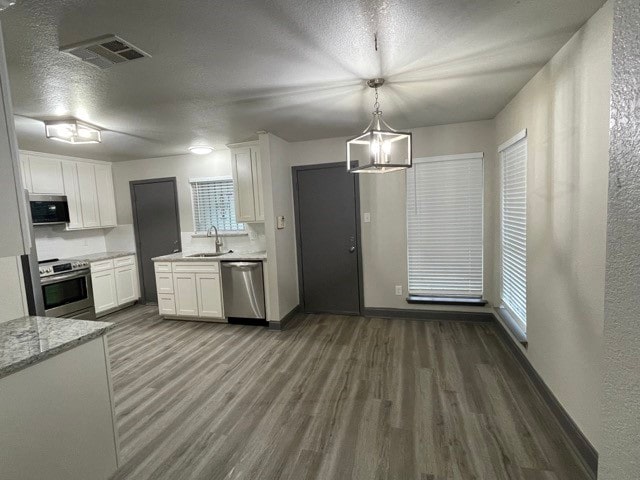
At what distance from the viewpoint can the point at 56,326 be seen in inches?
66.3

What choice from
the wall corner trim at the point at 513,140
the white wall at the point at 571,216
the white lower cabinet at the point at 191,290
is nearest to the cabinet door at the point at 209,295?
the white lower cabinet at the point at 191,290

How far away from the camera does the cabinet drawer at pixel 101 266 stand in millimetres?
4475

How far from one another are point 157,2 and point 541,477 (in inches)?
118

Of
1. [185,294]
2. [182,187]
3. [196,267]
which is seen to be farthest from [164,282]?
[182,187]

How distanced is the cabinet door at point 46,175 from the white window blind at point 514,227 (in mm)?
5575

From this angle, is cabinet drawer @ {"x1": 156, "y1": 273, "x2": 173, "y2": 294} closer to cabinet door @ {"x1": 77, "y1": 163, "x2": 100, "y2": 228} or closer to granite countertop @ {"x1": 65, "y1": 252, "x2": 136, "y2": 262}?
granite countertop @ {"x1": 65, "y1": 252, "x2": 136, "y2": 262}

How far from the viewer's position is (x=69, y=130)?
2988mm

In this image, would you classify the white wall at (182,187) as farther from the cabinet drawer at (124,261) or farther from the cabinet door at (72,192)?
the cabinet door at (72,192)

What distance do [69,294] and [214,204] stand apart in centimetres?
218

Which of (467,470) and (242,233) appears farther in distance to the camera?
(242,233)

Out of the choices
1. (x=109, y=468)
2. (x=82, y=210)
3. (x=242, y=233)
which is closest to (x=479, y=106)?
(x=242, y=233)

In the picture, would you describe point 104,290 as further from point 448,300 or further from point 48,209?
point 448,300

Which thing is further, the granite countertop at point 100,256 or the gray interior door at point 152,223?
the gray interior door at point 152,223

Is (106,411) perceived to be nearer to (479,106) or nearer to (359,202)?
(359,202)
